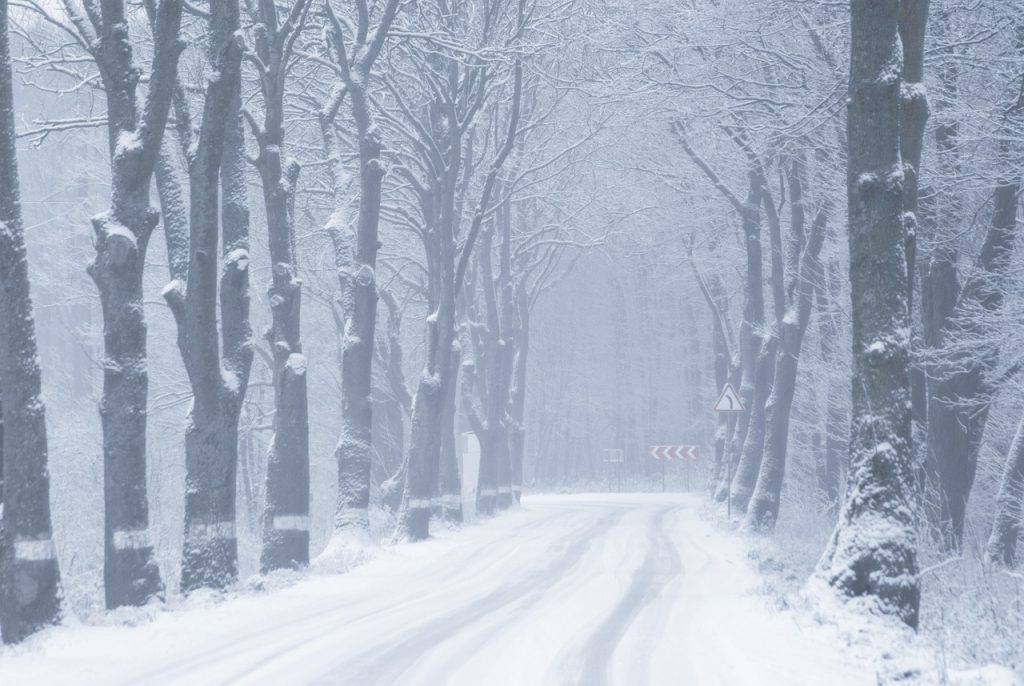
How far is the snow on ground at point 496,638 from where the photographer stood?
28.9 ft

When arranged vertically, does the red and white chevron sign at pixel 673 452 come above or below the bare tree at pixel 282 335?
below

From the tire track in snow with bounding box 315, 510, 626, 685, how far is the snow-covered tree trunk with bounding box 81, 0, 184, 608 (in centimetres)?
362

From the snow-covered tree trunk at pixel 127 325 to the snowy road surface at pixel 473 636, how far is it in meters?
0.91

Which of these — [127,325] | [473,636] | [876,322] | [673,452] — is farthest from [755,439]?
[673,452]

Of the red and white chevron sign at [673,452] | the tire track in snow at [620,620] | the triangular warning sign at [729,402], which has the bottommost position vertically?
the red and white chevron sign at [673,452]

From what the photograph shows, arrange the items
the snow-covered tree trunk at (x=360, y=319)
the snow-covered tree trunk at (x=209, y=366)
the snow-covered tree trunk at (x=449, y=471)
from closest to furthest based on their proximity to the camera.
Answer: the snow-covered tree trunk at (x=209, y=366)
the snow-covered tree trunk at (x=360, y=319)
the snow-covered tree trunk at (x=449, y=471)

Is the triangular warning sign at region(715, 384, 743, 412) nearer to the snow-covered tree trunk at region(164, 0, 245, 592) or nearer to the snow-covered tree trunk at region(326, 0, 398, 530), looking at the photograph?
the snow-covered tree trunk at region(326, 0, 398, 530)

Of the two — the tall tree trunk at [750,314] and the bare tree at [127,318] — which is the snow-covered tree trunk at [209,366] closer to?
the bare tree at [127,318]

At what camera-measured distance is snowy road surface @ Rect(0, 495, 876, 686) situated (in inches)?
350

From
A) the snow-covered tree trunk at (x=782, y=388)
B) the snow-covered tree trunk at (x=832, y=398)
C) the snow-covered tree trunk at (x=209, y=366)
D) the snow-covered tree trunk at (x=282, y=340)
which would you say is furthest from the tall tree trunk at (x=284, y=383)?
the snow-covered tree trunk at (x=832, y=398)

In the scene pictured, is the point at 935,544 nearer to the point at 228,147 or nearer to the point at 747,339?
the point at 228,147

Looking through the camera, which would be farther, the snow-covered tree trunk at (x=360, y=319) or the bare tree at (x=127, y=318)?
the snow-covered tree trunk at (x=360, y=319)

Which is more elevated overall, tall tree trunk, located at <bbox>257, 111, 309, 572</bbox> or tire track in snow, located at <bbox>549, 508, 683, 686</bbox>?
tall tree trunk, located at <bbox>257, 111, 309, 572</bbox>

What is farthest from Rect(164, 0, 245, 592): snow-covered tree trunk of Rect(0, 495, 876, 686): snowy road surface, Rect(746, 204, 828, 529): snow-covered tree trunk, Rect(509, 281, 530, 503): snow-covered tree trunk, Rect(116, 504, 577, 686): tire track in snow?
Rect(509, 281, 530, 503): snow-covered tree trunk
